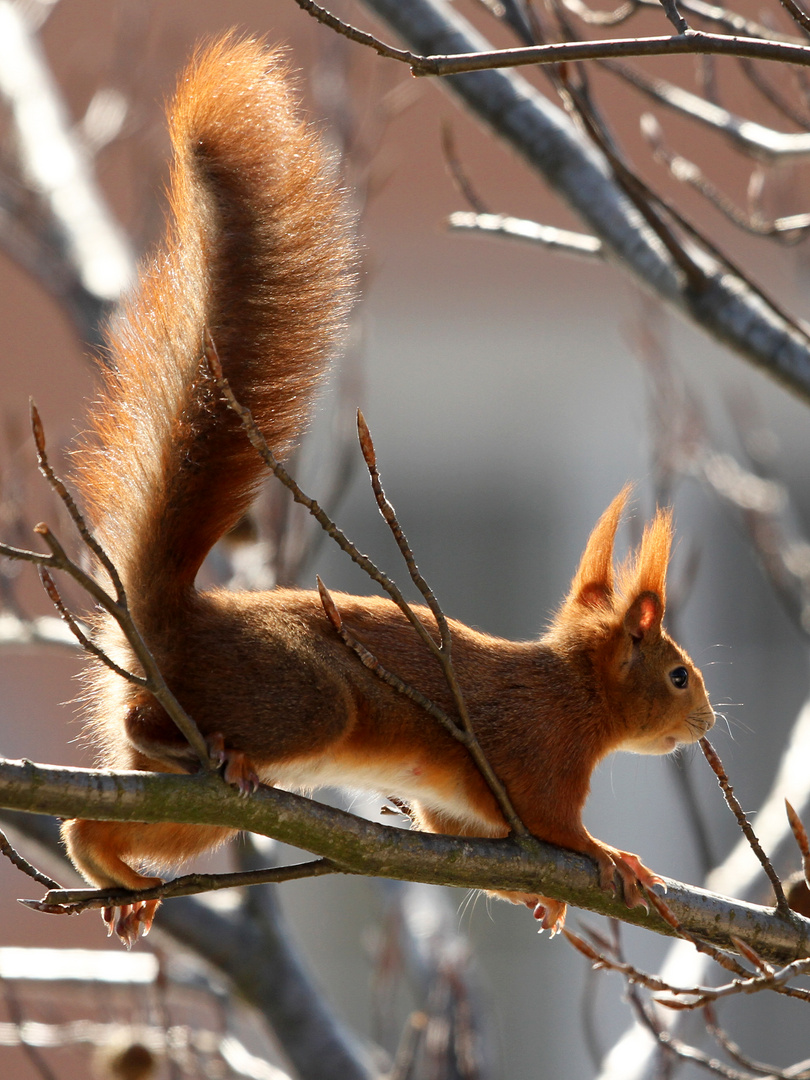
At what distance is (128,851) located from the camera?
151cm

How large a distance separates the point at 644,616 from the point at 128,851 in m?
0.85

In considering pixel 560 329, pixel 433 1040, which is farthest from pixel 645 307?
pixel 433 1040

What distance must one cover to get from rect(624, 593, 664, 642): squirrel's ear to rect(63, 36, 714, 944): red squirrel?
15.8 inches

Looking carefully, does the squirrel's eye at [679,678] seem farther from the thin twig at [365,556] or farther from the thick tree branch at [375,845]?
the thin twig at [365,556]

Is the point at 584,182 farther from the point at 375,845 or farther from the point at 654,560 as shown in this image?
the point at 375,845

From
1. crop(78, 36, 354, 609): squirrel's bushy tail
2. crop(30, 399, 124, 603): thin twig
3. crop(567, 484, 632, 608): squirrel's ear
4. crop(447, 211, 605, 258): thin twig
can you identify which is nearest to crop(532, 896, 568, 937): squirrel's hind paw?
crop(567, 484, 632, 608): squirrel's ear

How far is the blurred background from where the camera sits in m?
4.93

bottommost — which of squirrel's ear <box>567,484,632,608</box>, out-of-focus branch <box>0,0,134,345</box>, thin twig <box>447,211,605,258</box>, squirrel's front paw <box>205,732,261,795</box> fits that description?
squirrel's front paw <box>205,732,261,795</box>

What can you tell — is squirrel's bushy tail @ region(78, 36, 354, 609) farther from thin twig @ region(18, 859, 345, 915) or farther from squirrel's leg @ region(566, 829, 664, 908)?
squirrel's leg @ region(566, 829, 664, 908)

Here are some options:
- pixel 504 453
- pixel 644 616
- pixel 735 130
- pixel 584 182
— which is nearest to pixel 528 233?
pixel 584 182

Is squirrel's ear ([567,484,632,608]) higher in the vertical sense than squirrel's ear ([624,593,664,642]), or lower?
higher

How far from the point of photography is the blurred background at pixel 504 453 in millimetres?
4926

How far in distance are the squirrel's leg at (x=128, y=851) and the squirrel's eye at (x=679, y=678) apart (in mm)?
748

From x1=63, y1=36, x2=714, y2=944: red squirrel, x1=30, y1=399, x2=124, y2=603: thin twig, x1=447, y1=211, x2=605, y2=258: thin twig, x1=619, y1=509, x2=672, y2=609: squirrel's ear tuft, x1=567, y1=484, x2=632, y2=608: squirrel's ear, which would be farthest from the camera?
x1=447, y1=211, x2=605, y2=258: thin twig
